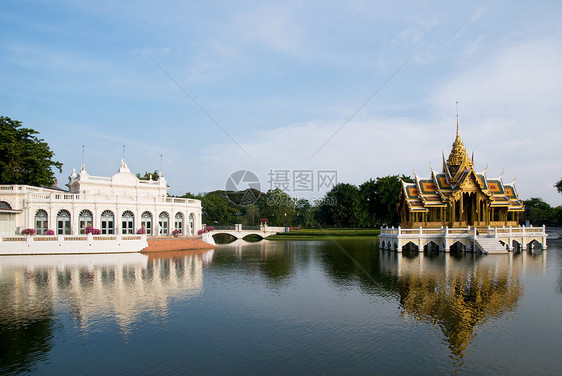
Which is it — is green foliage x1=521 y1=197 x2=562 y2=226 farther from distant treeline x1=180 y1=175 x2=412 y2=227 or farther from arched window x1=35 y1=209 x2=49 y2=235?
arched window x1=35 y1=209 x2=49 y2=235

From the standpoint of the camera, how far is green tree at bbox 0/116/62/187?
4016cm

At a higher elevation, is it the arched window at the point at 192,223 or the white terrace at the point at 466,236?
the arched window at the point at 192,223

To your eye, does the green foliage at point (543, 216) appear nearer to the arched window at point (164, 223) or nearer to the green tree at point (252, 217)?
the green tree at point (252, 217)

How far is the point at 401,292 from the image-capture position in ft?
57.3

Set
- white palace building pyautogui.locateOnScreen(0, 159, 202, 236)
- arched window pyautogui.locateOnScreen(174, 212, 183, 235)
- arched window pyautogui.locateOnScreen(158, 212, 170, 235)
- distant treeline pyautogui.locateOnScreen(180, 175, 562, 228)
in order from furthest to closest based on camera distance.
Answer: distant treeline pyautogui.locateOnScreen(180, 175, 562, 228) < arched window pyautogui.locateOnScreen(174, 212, 183, 235) < arched window pyautogui.locateOnScreen(158, 212, 170, 235) < white palace building pyautogui.locateOnScreen(0, 159, 202, 236)

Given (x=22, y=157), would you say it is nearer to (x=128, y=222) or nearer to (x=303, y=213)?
(x=128, y=222)

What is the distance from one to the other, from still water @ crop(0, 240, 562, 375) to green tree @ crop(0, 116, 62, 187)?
20855 mm

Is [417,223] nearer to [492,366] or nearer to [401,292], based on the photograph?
[401,292]

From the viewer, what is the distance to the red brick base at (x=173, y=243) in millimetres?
37316

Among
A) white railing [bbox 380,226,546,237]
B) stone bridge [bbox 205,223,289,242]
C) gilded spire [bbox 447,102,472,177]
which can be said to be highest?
gilded spire [bbox 447,102,472,177]

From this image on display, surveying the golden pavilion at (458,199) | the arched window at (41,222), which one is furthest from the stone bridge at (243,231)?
the golden pavilion at (458,199)

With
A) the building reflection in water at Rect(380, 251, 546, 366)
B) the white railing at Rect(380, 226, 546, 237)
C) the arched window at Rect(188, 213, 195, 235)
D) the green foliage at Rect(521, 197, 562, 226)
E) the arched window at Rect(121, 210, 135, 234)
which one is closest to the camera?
the building reflection in water at Rect(380, 251, 546, 366)

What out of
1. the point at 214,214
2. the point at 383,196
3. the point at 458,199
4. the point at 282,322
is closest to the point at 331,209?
the point at 383,196

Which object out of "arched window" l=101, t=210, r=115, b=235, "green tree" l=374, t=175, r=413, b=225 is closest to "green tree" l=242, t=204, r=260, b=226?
"green tree" l=374, t=175, r=413, b=225
